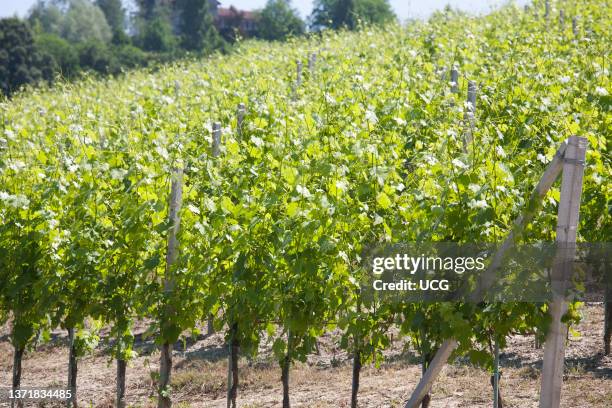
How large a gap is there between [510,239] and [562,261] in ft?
0.81

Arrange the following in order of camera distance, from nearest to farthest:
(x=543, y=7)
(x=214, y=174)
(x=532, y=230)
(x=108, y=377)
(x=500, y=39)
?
(x=532, y=230)
(x=214, y=174)
(x=108, y=377)
(x=500, y=39)
(x=543, y=7)

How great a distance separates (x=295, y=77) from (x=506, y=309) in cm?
875

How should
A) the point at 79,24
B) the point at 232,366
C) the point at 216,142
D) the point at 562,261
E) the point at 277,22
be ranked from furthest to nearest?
the point at 79,24, the point at 277,22, the point at 216,142, the point at 232,366, the point at 562,261

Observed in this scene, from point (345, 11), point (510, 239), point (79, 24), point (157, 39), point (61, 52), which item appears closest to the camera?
point (510, 239)

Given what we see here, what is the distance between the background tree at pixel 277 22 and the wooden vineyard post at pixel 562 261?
1926 inches

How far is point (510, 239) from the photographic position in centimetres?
388

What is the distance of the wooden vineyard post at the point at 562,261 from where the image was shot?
3623mm

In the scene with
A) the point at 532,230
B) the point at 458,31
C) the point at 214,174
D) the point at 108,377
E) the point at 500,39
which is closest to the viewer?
the point at 532,230

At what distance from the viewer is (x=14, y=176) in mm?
6141

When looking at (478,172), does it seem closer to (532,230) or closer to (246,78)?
(532,230)

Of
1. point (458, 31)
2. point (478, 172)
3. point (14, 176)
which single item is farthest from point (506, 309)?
point (458, 31)

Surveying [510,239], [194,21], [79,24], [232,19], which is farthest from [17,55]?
[510,239]

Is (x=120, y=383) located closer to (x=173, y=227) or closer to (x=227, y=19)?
(x=173, y=227)

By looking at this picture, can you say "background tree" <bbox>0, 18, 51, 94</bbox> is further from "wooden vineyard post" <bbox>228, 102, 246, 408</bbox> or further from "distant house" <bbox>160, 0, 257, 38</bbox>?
"wooden vineyard post" <bbox>228, 102, 246, 408</bbox>
